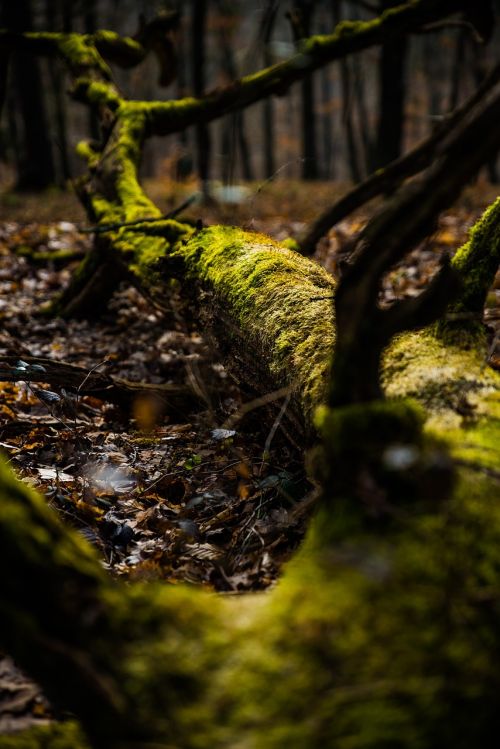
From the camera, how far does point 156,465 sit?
114 inches

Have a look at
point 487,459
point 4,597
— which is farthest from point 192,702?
point 487,459

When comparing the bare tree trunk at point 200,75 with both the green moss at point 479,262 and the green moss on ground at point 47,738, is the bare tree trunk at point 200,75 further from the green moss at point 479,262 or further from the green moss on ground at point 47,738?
the green moss on ground at point 47,738

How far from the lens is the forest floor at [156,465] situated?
2.16 m

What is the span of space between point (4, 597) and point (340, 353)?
2.78ft

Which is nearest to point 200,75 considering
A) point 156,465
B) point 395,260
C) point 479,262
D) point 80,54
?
point 80,54

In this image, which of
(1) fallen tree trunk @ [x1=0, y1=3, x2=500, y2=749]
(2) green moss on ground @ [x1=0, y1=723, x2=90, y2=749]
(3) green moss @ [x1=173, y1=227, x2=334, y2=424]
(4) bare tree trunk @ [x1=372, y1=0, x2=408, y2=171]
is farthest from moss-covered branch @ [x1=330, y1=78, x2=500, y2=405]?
(4) bare tree trunk @ [x1=372, y1=0, x2=408, y2=171]

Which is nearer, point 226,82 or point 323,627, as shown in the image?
point 323,627

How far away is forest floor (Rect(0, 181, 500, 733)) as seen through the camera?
2156 mm

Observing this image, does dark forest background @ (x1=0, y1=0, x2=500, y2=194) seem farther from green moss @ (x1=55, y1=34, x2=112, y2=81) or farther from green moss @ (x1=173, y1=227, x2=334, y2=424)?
green moss @ (x1=55, y1=34, x2=112, y2=81)

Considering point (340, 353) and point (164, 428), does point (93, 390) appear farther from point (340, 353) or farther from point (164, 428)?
point (340, 353)

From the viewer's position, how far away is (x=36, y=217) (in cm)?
1040

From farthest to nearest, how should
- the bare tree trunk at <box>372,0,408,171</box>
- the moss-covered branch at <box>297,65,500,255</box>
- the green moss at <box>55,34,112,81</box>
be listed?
the bare tree trunk at <box>372,0,408,171</box> → the green moss at <box>55,34,112,81</box> → the moss-covered branch at <box>297,65,500,255</box>

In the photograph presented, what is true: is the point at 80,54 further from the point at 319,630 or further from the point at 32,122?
the point at 32,122

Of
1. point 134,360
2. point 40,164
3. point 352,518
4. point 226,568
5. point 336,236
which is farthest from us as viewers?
point 40,164
